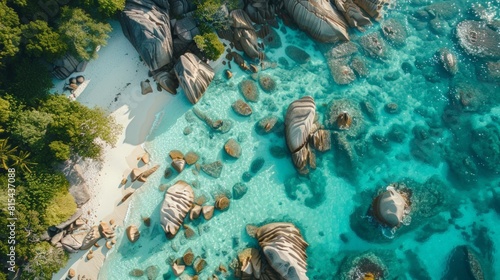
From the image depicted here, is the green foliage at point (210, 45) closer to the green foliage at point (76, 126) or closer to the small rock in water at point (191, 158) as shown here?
the small rock in water at point (191, 158)

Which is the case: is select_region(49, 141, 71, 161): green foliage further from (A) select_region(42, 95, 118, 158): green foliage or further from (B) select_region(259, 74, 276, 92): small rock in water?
(B) select_region(259, 74, 276, 92): small rock in water

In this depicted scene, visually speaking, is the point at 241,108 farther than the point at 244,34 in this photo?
No

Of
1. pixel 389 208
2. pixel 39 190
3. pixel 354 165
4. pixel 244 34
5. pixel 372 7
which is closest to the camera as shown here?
pixel 39 190

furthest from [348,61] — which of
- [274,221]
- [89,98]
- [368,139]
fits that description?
[89,98]

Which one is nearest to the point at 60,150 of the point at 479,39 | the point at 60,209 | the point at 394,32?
the point at 60,209

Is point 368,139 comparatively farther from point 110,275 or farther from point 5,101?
point 5,101

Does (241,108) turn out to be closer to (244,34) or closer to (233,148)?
(233,148)

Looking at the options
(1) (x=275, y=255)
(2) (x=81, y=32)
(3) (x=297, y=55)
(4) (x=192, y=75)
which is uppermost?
(2) (x=81, y=32)
